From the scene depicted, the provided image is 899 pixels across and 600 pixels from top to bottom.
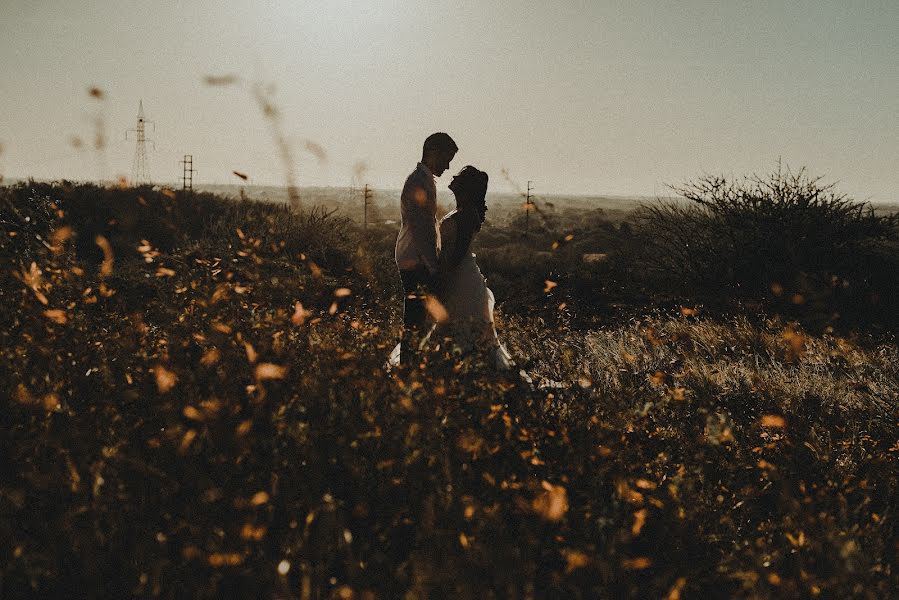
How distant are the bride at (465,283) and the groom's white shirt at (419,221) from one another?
130mm

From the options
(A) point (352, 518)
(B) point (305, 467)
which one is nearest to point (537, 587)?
(A) point (352, 518)

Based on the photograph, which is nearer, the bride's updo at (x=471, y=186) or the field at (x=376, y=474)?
the field at (x=376, y=474)

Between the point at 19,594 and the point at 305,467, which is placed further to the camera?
the point at 305,467

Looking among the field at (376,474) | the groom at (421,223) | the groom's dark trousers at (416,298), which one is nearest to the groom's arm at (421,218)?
the groom at (421,223)

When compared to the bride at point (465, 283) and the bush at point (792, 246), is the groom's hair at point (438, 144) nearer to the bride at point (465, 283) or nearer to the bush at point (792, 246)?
the bride at point (465, 283)

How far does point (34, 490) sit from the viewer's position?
2.21m

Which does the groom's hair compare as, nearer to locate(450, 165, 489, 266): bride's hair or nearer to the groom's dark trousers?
locate(450, 165, 489, 266): bride's hair

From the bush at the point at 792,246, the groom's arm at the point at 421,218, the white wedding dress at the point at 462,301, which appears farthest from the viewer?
the bush at the point at 792,246

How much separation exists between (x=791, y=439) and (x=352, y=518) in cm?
305

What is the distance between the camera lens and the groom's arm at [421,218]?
12.4ft

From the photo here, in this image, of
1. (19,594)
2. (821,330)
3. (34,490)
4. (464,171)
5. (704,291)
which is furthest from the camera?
(704,291)

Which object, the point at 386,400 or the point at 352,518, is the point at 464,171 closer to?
the point at 386,400

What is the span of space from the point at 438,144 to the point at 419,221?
0.51 m

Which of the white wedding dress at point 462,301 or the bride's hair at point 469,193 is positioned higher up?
the bride's hair at point 469,193
